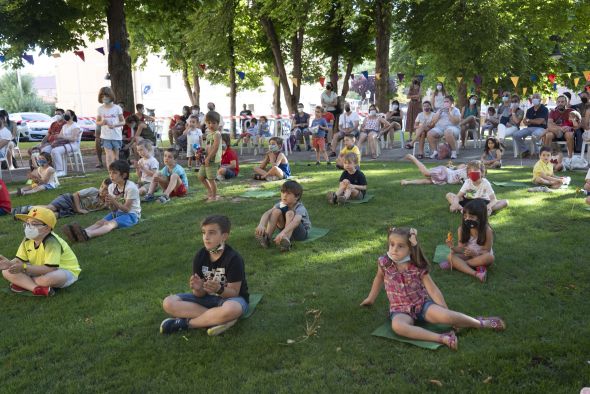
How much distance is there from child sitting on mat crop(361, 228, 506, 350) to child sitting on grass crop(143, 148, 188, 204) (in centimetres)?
628

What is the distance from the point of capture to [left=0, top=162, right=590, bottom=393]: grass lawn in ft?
11.7

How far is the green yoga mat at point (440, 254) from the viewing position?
582 centimetres

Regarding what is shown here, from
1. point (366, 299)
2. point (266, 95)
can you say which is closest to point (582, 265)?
point (366, 299)

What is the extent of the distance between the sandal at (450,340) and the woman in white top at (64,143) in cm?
1186

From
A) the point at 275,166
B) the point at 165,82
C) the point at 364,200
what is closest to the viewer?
the point at 364,200

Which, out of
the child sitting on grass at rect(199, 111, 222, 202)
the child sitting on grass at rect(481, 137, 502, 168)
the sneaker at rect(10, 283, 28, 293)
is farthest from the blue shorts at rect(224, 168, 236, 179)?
the sneaker at rect(10, 283, 28, 293)

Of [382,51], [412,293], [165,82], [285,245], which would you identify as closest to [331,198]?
[285,245]

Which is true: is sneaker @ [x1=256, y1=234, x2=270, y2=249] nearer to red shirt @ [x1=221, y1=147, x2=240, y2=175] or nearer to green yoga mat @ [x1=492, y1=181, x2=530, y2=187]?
green yoga mat @ [x1=492, y1=181, x2=530, y2=187]

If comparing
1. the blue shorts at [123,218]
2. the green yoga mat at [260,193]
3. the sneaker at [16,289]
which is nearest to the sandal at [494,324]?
the sneaker at [16,289]

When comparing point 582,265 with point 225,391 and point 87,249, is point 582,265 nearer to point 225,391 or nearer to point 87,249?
point 225,391

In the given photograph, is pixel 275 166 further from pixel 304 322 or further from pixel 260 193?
pixel 304 322

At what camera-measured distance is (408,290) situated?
431cm

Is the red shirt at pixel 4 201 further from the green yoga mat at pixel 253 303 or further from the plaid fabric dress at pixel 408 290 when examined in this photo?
the plaid fabric dress at pixel 408 290

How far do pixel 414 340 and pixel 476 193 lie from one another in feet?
14.1
